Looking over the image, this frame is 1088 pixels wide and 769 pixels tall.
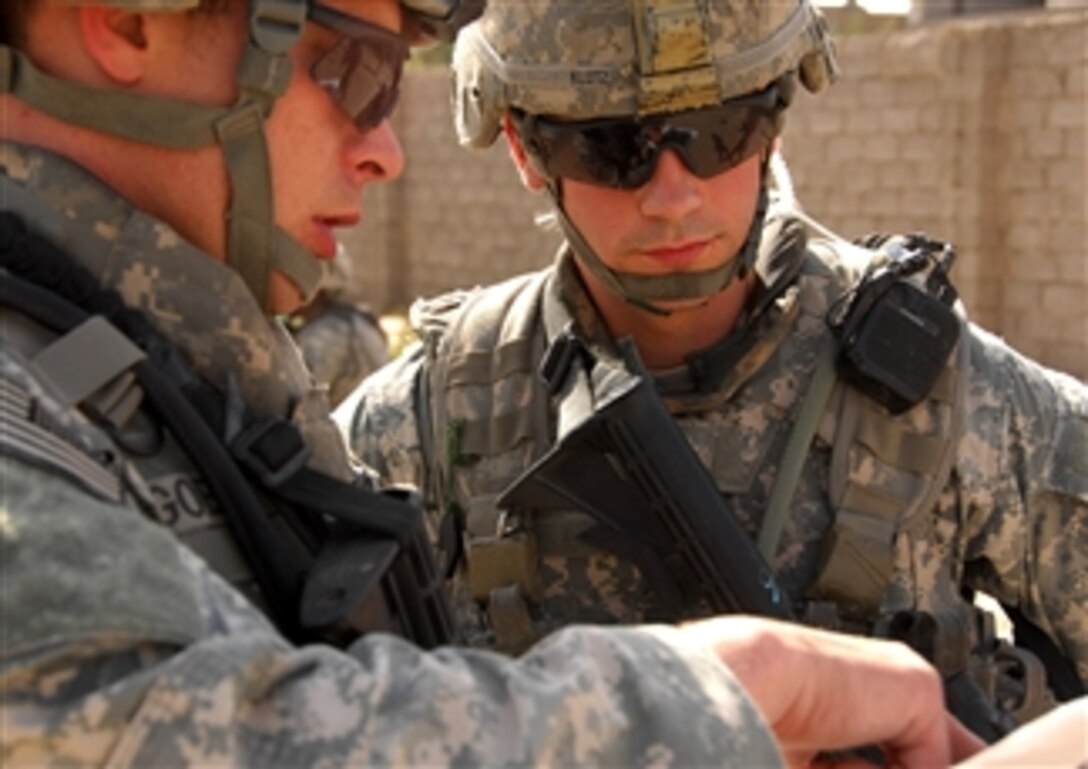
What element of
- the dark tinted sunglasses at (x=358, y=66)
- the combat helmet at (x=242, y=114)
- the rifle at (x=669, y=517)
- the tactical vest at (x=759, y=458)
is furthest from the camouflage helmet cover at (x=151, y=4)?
the tactical vest at (x=759, y=458)

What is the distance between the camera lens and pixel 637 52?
301 centimetres

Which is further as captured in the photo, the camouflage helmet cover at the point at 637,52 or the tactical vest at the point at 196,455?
the camouflage helmet cover at the point at 637,52

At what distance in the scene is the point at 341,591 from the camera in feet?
6.06

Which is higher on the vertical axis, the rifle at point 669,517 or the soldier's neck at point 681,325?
the soldier's neck at point 681,325

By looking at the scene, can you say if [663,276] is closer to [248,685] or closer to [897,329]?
[897,329]

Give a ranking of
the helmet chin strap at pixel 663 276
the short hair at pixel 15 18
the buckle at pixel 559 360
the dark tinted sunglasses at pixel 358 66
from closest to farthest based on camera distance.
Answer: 1. the short hair at pixel 15 18
2. the dark tinted sunglasses at pixel 358 66
3. the helmet chin strap at pixel 663 276
4. the buckle at pixel 559 360

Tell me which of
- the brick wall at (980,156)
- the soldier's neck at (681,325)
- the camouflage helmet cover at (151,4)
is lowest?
the brick wall at (980,156)

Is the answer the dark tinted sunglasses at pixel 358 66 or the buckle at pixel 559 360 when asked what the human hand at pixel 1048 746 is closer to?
the dark tinted sunglasses at pixel 358 66

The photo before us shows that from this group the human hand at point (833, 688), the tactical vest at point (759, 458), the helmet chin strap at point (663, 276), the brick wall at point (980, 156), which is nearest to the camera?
the human hand at point (833, 688)

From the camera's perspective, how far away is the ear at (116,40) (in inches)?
74.4

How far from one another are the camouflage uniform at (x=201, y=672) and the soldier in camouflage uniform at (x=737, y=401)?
125 cm

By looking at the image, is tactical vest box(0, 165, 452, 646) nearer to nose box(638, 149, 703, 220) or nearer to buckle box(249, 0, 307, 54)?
buckle box(249, 0, 307, 54)

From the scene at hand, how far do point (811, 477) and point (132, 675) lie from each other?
5.88 feet

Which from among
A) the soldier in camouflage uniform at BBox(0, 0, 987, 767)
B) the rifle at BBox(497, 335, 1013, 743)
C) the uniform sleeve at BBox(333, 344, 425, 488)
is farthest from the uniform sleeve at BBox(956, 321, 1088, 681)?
the soldier in camouflage uniform at BBox(0, 0, 987, 767)
